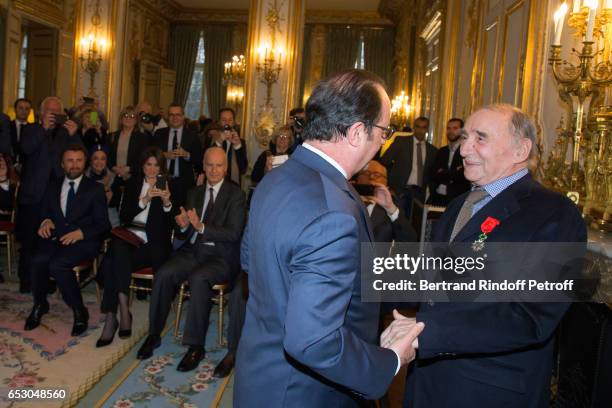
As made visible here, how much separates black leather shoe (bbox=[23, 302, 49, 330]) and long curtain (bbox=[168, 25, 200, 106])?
11.2 m

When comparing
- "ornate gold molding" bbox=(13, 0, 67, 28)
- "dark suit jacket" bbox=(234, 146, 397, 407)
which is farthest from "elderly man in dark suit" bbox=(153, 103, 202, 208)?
"ornate gold molding" bbox=(13, 0, 67, 28)

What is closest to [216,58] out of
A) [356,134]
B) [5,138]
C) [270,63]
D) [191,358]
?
[270,63]

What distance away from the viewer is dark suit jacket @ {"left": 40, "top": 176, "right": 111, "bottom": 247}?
4047 mm

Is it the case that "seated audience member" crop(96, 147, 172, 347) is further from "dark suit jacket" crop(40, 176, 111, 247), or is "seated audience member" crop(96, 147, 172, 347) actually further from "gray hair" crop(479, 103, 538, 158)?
"gray hair" crop(479, 103, 538, 158)

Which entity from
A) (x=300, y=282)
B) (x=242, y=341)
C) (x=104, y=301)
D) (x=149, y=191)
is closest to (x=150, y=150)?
(x=149, y=191)

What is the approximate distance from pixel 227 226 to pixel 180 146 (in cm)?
199

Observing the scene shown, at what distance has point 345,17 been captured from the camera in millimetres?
13461

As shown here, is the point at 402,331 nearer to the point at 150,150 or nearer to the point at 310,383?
the point at 310,383

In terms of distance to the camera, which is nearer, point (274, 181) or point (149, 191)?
point (274, 181)

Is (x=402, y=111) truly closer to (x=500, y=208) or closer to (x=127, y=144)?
(x=127, y=144)

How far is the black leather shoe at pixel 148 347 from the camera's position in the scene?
3520 millimetres

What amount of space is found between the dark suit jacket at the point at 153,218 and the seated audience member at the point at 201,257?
15 centimetres

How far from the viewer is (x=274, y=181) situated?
50.3 inches

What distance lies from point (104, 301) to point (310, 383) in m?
2.88
